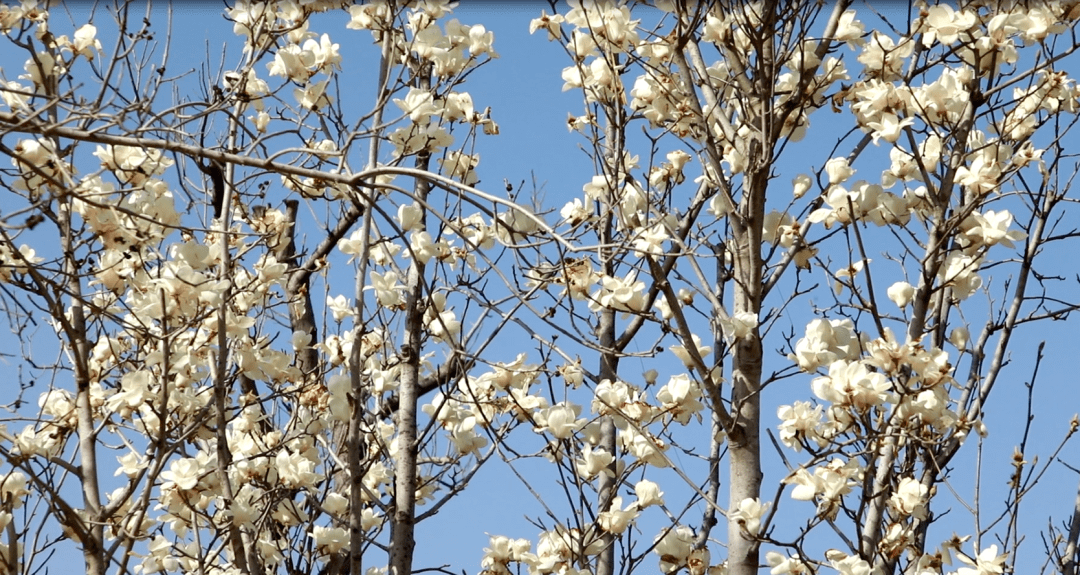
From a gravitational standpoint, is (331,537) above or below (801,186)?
below

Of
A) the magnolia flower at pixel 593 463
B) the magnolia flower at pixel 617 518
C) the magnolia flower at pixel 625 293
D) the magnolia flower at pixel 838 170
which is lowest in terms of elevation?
the magnolia flower at pixel 617 518

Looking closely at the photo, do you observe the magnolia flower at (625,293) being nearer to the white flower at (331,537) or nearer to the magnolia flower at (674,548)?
the magnolia flower at (674,548)

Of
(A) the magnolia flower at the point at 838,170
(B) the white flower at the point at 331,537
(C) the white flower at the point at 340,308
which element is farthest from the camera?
(C) the white flower at the point at 340,308

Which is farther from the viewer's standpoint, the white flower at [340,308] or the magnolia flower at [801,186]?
the white flower at [340,308]

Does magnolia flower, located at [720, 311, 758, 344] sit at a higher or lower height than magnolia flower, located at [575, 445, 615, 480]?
higher

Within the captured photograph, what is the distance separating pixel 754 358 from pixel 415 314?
3.91 ft

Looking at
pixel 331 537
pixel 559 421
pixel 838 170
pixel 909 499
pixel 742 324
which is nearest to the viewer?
pixel 909 499

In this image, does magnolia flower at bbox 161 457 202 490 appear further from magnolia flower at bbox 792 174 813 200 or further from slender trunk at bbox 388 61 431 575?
magnolia flower at bbox 792 174 813 200

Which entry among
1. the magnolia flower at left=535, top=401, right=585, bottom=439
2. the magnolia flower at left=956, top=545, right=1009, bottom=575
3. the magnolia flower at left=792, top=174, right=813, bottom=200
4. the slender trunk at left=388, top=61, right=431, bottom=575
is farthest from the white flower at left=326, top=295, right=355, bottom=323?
the magnolia flower at left=956, top=545, right=1009, bottom=575

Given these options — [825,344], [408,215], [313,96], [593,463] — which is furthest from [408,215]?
[825,344]

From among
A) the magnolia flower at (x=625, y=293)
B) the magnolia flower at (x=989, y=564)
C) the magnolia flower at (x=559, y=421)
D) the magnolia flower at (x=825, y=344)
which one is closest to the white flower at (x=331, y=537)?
the magnolia flower at (x=559, y=421)

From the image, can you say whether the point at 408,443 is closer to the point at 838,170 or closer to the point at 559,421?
the point at 559,421

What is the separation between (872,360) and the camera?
2904 mm

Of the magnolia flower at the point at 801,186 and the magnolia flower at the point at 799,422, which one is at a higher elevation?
the magnolia flower at the point at 801,186
